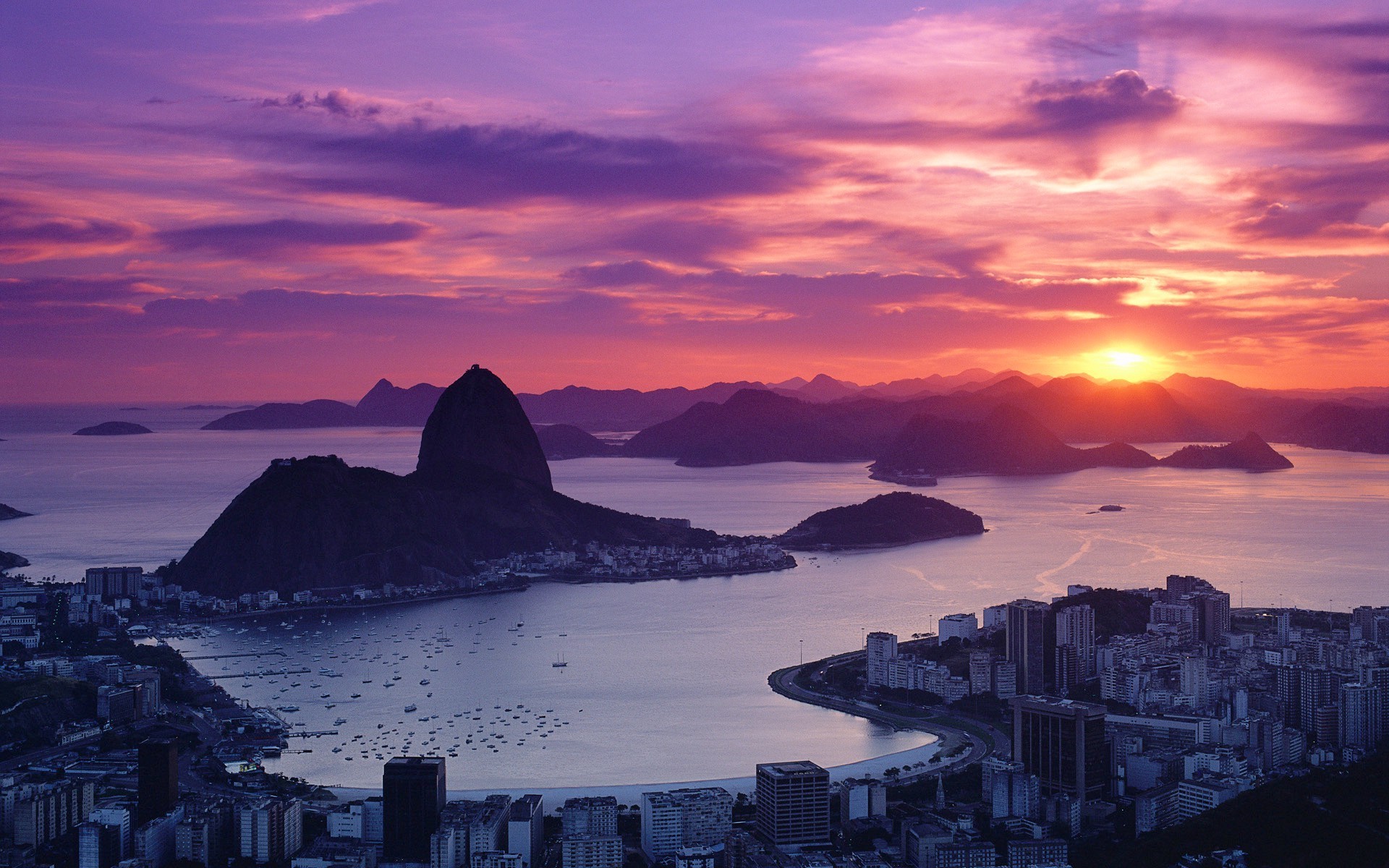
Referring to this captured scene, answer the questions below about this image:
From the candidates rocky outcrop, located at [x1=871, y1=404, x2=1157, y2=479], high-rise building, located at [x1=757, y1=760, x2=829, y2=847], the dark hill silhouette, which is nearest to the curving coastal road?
high-rise building, located at [x1=757, y1=760, x2=829, y2=847]

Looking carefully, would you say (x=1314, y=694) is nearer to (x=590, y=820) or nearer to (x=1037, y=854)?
(x=1037, y=854)

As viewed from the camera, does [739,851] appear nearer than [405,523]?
Yes

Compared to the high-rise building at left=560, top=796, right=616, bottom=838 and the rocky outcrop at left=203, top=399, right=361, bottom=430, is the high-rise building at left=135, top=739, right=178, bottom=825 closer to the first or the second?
the high-rise building at left=560, top=796, right=616, bottom=838

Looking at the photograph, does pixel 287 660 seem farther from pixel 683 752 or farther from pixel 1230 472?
pixel 1230 472

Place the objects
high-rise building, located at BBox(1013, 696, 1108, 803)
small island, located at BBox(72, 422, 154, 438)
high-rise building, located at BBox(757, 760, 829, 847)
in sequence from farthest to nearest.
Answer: small island, located at BBox(72, 422, 154, 438) < high-rise building, located at BBox(1013, 696, 1108, 803) < high-rise building, located at BBox(757, 760, 829, 847)

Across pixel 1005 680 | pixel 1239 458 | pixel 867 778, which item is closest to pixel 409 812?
pixel 867 778

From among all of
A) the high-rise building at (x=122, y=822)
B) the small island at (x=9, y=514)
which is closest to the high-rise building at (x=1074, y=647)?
the high-rise building at (x=122, y=822)

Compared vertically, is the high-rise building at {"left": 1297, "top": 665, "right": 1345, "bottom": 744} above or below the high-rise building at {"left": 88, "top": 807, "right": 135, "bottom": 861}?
above

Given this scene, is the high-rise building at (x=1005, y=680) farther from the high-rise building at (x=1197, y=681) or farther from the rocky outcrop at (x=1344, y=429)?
the rocky outcrop at (x=1344, y=429)
